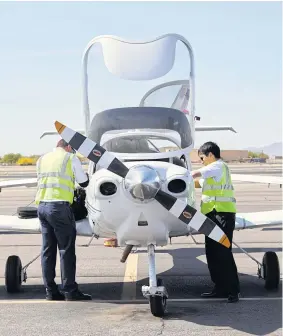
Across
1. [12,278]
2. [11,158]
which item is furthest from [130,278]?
[11,158]

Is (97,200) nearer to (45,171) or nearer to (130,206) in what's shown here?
(130,206)

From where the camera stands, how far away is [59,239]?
6941mm

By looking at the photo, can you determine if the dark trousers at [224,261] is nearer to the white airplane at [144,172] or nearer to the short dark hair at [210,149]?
the white airplane at [144,172]

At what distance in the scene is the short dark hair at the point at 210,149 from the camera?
23.7ft

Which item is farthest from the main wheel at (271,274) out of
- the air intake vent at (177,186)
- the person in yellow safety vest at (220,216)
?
the air intake vent at (177,186)

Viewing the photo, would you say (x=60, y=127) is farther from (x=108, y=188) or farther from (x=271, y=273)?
(x=271, y=273)

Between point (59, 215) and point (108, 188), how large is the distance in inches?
37.8

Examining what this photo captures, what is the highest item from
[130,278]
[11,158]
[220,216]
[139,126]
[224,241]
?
[11,158]

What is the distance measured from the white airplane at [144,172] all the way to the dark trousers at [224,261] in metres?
0.35

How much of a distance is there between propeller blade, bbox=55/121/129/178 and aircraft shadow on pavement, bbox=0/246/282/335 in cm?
156

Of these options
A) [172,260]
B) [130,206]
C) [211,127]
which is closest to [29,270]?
[172,260]

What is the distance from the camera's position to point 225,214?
702cm

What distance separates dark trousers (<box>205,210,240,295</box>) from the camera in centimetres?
695

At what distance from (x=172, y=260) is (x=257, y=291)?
2560 mm
